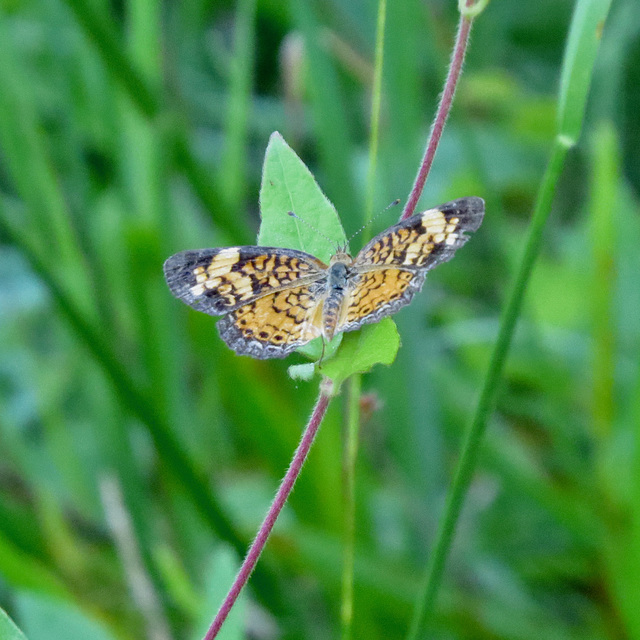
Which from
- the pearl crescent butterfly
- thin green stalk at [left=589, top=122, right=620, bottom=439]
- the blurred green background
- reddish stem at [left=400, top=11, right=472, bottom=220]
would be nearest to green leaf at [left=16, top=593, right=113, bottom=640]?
the blurred green background

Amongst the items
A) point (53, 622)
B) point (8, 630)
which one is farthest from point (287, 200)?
point (53, 622)

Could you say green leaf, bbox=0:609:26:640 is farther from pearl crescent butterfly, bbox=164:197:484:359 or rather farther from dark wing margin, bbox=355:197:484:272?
dark wing margin, bbox=355:197:484:272

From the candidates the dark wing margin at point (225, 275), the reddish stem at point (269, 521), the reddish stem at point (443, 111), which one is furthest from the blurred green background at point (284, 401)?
the reddish stem at point (443, 111)

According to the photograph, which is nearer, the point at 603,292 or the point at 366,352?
the point at 366,352

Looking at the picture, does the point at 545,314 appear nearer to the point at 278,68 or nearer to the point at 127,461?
the point at 127,461

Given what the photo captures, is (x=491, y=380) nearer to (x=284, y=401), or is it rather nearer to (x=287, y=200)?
(x=287, y=200)

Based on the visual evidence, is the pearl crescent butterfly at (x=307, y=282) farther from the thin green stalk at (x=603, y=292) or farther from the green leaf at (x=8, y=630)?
the thin green stalk at (x=603, y=292)

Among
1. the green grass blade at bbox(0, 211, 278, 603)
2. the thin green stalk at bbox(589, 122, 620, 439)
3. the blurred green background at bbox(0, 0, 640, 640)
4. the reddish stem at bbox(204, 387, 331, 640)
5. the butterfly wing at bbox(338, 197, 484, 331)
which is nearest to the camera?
the reddish stem at bbox(204, 387, 331, 640)
